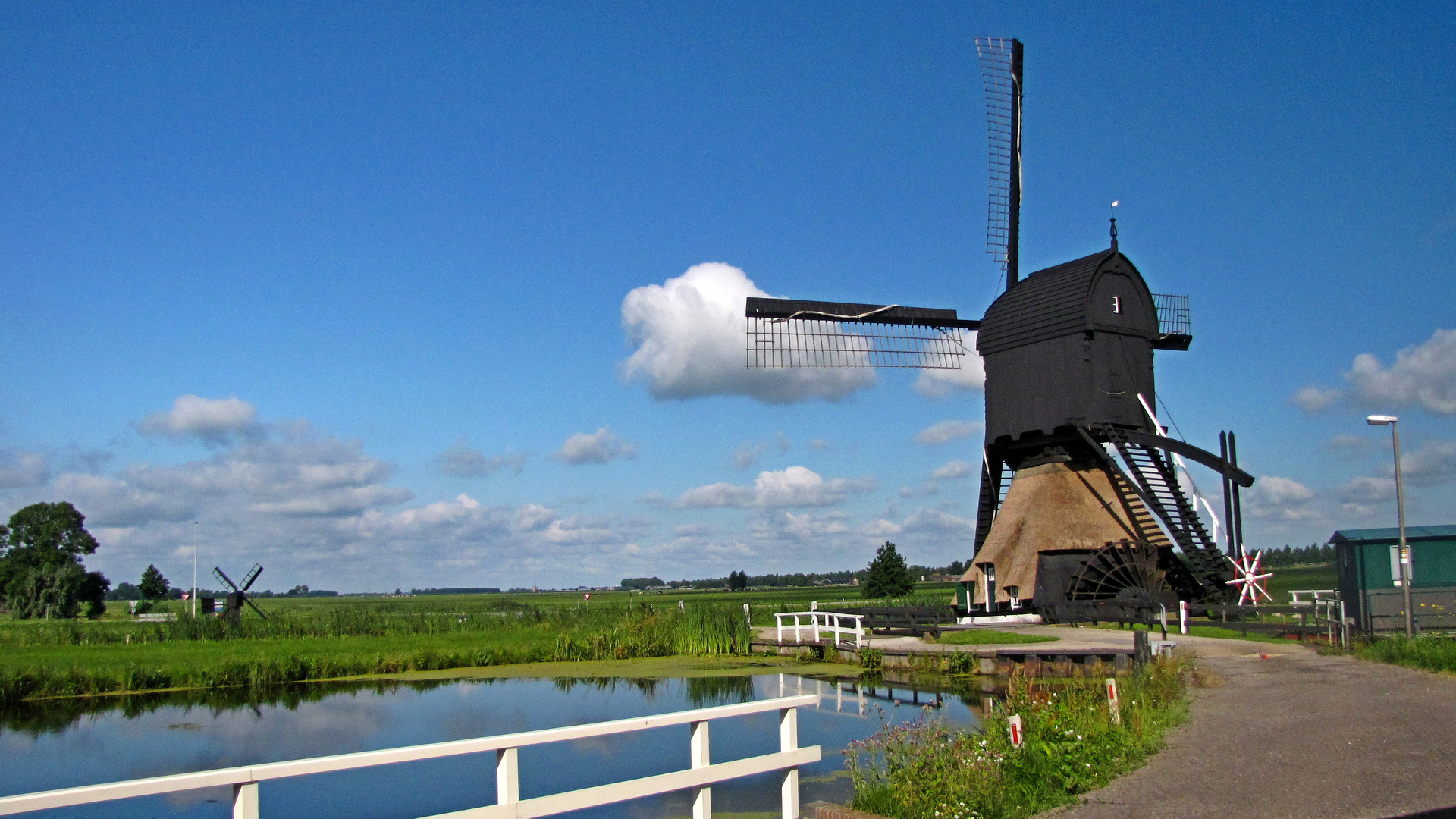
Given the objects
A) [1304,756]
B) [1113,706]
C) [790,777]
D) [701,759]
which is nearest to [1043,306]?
[1113,706]

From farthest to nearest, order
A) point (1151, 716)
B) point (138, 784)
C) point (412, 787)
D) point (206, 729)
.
Result: 1. point (206, 729)
2. point (412, 787)
3. point (1151, 716)
4. point (138, 784)

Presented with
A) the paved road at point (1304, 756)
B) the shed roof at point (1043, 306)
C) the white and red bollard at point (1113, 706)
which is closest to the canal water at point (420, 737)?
the white and red bollard at point (1113, 706)

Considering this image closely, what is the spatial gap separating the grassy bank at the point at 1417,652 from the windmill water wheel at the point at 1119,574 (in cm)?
1003

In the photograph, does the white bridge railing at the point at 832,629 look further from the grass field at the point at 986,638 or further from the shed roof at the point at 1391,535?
the shed roof at the point at 1391,535

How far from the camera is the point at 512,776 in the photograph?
214 inches

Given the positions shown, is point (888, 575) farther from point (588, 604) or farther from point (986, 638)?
point (986, 638)

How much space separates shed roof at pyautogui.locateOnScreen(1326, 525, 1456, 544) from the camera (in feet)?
61.4

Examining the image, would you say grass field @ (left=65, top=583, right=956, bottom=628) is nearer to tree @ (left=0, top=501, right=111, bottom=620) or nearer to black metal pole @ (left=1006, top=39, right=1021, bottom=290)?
tree @ (left=0, top=501, right=111, bottom=620)

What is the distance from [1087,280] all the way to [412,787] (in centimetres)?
2258

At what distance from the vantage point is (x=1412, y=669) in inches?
569

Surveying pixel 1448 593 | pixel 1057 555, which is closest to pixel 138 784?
pixel 1448 593

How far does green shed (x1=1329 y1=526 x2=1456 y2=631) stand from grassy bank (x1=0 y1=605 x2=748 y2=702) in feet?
47.3

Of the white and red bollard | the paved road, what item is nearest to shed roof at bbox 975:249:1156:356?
the paved road

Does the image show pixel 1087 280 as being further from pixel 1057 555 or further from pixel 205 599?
pixel 205 599
